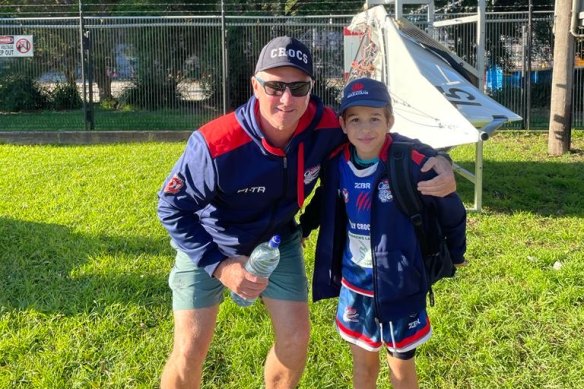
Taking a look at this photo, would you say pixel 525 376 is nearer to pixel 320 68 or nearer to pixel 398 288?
pixel 398 288

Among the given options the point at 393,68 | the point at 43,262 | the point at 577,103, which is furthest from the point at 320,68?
the point at 43,262

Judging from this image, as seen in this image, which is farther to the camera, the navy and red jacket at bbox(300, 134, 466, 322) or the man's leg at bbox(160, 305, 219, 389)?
the man's leg at bbox(160, 305, 219, 389)

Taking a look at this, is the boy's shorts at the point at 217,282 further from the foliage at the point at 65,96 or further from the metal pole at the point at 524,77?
the foliage at the point at 65,96

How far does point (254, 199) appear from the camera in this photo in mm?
2820

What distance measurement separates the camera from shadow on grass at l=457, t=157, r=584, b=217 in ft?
22.6

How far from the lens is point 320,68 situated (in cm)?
1414

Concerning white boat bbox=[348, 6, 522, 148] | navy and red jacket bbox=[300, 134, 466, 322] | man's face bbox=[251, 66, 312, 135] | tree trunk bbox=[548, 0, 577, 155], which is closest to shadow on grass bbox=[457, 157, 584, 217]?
tree trunk bbox=[548, 0, 577, 155]

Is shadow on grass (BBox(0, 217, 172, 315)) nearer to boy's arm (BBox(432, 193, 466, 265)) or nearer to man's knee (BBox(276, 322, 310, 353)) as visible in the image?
man's knee (BBox(276, 322, 310, 353))

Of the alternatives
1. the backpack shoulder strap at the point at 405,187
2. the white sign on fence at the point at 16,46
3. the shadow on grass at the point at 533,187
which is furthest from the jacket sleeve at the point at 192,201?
the white sign on fence at the point at 16,46

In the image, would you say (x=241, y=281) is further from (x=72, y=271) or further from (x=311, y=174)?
(x=72, y=271)

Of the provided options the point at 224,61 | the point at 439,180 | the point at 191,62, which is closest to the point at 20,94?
the point at 191,62

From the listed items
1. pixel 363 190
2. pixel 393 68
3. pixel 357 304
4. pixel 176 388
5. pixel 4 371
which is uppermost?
pixel 393 68

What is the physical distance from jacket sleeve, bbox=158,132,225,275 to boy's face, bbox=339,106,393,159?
2.10ft

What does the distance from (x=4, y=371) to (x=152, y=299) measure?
44.1 inches
